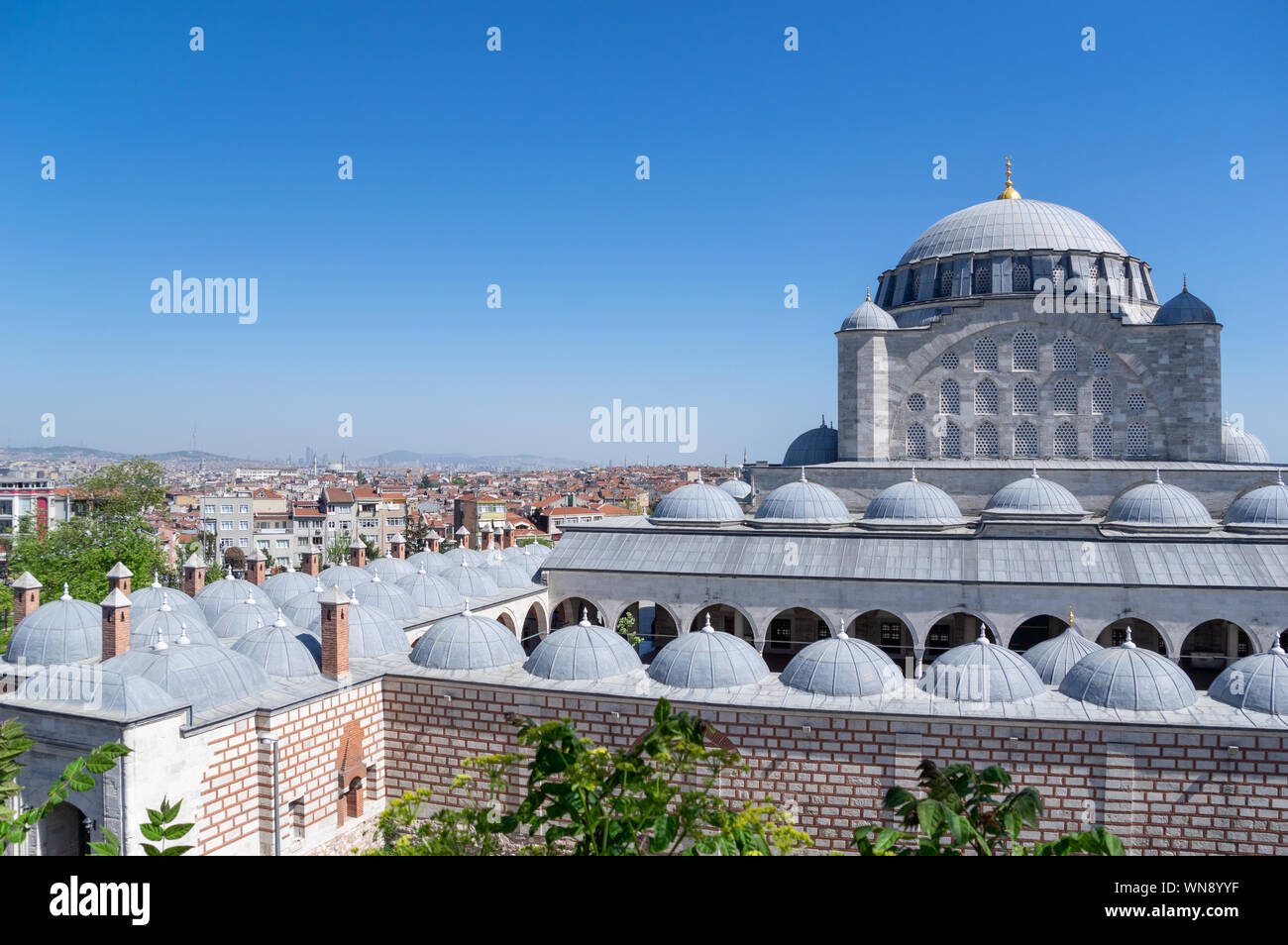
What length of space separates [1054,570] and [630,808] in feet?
59.3

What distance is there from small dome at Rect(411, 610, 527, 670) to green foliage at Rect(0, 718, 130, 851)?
9.63 m

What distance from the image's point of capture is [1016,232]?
94.3 feet

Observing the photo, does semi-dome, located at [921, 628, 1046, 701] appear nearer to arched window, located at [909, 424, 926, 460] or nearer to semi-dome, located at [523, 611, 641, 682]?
semi-dome, located at [523, 611, 641, 682]

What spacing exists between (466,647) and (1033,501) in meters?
15.2

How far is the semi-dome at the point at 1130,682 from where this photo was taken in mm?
12977

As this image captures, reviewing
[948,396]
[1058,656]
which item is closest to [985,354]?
[948,396]

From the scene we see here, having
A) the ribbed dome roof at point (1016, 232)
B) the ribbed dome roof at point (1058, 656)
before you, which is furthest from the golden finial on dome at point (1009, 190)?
the ribbed dome roof at point (1058, 656)

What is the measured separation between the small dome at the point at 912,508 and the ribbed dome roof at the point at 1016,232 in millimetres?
9732

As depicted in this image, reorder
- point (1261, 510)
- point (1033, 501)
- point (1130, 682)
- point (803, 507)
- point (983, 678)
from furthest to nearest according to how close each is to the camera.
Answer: point (803, 507) → point (1033, 501) → point (1261, 510) → point (983, 678) → point (1130, 682)

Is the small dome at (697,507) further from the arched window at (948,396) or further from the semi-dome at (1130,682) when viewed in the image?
the semi-dome at (1130,682)

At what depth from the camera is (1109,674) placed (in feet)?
43.8

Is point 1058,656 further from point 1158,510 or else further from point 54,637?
point 54,637
